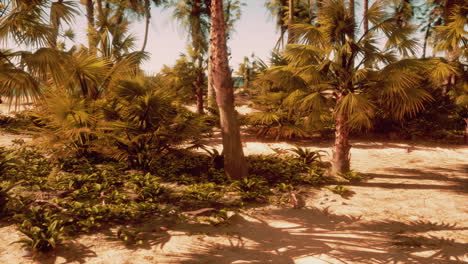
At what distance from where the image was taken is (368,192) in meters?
6.27

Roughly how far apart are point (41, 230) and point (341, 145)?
5.91 meters

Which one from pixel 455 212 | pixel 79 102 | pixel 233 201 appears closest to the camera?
pixel 455 212

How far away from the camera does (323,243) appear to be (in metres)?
4.09

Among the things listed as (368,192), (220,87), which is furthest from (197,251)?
(368,192)

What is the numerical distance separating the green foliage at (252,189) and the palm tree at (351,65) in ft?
6.17

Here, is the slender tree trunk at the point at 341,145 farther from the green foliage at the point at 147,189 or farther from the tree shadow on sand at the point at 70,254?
the tree shadow on sand at the point at 70,254

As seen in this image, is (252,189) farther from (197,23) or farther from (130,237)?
(197,23)

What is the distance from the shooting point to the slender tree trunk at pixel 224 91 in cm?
595

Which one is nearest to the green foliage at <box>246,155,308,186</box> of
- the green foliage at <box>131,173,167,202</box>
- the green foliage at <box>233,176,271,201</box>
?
the green foliage at <box>233,176,271,201</box>

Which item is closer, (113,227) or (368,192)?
(113,227)

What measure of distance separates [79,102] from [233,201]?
4053 millimetres

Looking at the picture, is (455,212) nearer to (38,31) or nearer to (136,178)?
(136,178)

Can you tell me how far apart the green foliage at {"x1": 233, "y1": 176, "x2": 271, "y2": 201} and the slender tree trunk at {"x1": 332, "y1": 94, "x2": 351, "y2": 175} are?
75.2 inches

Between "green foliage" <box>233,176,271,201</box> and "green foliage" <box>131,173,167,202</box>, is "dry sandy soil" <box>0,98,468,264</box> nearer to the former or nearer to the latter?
"green foliage" <box>233,176,271,201</box>
